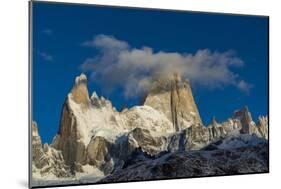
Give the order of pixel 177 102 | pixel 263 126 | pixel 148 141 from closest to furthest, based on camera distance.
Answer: pixel 148 141, pixel 177 102, pixel 263 126

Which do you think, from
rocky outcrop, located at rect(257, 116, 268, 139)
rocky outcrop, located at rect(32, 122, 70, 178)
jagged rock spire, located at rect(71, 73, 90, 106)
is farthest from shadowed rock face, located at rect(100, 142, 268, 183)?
jagged rock spire, located at rect(71, 73, 90, 106)

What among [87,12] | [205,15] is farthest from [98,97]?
[205,15]

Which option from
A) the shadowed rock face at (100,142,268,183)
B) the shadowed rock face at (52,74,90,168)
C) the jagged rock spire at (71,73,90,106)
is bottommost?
the shadowed rock face at (100,142,268,183)

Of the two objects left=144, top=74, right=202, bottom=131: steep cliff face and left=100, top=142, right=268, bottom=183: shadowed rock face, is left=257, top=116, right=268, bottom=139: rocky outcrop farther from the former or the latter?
left=144, top=74, right=202, bottom=131: steep cliff face

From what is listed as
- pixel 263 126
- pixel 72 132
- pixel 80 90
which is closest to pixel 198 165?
pixel 263 126

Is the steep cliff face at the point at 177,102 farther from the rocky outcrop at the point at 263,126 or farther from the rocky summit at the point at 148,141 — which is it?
the rocky outcrop at the point at 263,126

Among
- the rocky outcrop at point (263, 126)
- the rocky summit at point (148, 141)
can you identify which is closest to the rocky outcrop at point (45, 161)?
the rocky summit at point (148, 141)

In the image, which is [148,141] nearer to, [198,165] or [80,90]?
[198,165]
